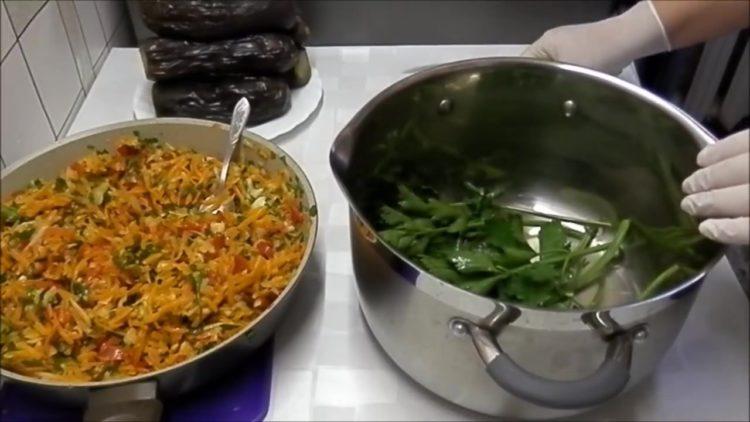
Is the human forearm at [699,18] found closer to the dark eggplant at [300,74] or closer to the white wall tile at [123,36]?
the dark eggplant at [300,74]

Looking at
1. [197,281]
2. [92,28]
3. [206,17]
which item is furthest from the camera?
[92,28]

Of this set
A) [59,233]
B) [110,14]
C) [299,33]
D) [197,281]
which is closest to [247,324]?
[197,281]

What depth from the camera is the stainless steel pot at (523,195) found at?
0.42 m

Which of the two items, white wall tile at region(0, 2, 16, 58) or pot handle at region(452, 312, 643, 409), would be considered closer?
pot handle at region(452, 312, 643, 409)

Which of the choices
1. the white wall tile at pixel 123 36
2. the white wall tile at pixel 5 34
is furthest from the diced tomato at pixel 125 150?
the white wall tile at pixel 123 36

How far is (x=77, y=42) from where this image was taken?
2.61 ft

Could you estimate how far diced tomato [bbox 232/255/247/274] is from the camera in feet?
1.77

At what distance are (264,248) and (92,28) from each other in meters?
0.44

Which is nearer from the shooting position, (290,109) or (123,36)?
(290,109)

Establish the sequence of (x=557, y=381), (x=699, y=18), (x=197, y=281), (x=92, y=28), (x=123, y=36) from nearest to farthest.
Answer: (x=557, y=381), (x=197, y=281), (x=699, y=18), (x=92, y=28), (x=123, y=36)

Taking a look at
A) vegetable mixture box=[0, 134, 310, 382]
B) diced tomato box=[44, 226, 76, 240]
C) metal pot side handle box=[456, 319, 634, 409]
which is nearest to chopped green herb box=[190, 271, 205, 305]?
vegetable mixture box=[0, 134, 310, 382]

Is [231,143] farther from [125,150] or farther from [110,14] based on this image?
[110,14]

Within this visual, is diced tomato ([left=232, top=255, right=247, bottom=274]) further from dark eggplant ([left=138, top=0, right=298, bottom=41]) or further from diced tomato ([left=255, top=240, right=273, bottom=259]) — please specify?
dark eggplant ([left=138, top=0, right=298, bottom=41])

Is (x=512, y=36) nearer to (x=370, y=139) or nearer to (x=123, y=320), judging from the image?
(x=370, y=139)
